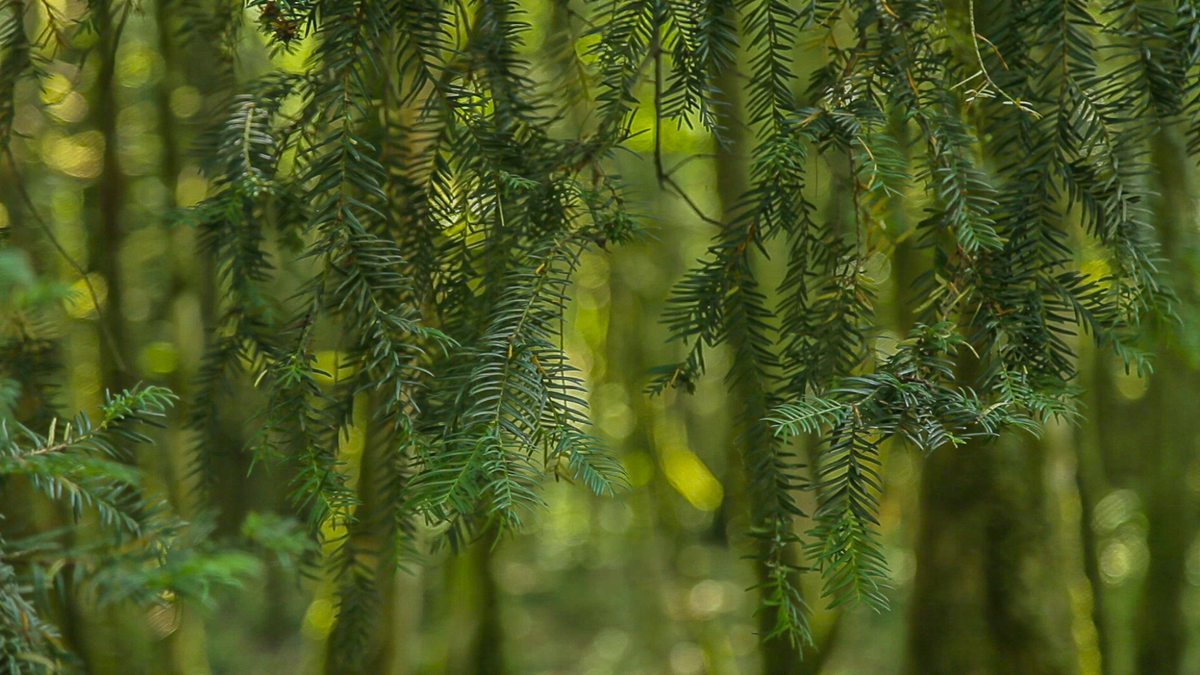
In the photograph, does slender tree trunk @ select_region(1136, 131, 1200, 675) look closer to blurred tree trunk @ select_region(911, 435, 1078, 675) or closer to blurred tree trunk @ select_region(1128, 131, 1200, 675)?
blurred tree trunk @ select_region(1128, 131, 1200, 675)

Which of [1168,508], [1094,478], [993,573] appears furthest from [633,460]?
[993,573]

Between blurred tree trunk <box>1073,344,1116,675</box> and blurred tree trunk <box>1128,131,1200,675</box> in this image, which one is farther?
blurred tree trunk <box>1073,344,1116,675</box>

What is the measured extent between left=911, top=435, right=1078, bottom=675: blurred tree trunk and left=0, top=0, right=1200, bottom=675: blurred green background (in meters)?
0.01

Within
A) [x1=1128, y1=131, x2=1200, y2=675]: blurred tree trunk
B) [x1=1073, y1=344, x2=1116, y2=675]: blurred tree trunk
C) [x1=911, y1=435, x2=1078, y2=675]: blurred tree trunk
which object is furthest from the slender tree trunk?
[x1=911, y1=435, x2=1078, y2=675]: blurred tree trunk

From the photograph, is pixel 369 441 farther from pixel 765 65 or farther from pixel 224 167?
pixel 765 65

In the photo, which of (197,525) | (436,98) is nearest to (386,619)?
(436,98)

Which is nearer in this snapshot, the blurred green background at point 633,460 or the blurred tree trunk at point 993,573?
the blurred tree trunk at point 993,573

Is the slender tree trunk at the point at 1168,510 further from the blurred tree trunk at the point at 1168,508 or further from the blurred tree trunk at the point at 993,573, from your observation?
the blurred tree trunk at the point at 993,573

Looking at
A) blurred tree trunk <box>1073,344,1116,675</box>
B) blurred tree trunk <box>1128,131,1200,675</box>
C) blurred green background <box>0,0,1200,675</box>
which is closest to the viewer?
blurred green background <box>0,0,1200,675</box>

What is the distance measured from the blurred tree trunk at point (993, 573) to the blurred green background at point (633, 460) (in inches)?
0.4

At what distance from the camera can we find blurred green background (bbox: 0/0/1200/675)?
8.36 ft

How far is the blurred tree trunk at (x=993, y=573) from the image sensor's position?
2377 mm

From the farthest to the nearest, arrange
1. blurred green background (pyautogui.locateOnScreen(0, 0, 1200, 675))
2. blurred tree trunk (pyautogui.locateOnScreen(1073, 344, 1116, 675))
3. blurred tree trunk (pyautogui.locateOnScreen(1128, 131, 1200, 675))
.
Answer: blurred tree trunk (pyautogui.locateOnScreen(1073, 344, 1116, 675)) → blurred tree trunk (pyautogui.locateOnScreen(1128, 131, 1200, 675)) → blurred green background (pyautogui.locateOnScreen(0, 0, 1200, 675))

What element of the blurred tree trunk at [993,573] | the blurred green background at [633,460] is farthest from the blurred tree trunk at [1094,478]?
the blurred tree trunk at [993,573]
